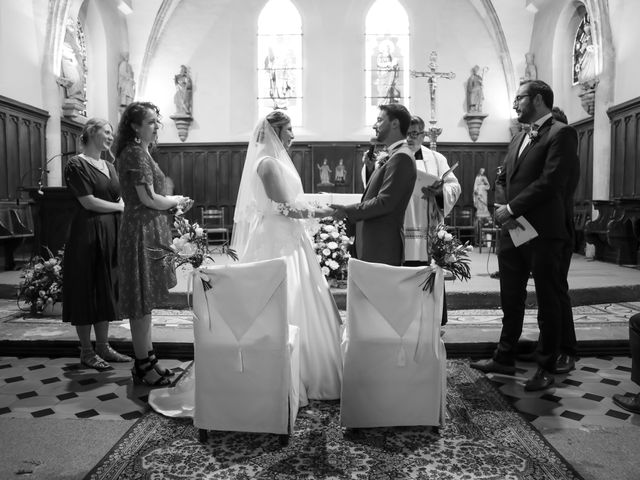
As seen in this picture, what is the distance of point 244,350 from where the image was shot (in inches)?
96.5

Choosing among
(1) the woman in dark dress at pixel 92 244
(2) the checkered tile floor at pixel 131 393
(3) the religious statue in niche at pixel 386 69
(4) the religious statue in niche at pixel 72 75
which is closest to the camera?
(2) the checkered tile floor at pixel 131 393

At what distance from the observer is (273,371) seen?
2.44m

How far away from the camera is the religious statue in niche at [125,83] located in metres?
12.9

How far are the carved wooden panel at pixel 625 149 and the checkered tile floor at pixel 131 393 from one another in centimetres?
622

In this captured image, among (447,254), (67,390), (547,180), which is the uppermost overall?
(547,180)

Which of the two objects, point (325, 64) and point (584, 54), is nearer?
point (584, 54)

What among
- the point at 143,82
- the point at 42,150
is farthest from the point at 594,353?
the point at 143,82

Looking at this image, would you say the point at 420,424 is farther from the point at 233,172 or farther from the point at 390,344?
the point at 233,172

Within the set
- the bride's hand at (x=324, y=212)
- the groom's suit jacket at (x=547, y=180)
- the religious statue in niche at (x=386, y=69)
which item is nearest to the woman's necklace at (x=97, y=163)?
the bride's hand at (x=324, y=212)

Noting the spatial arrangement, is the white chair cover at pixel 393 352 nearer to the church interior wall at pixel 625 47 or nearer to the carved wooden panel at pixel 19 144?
the carved wooden panel at pixel 19 144

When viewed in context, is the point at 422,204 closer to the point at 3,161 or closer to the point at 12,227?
the point at 12,227

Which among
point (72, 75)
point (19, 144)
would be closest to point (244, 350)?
point (19, 144)

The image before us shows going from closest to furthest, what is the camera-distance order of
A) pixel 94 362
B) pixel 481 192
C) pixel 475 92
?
1. pixel 94 362
2. pixel 481 192
3. pixel 475 92

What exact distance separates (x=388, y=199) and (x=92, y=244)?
196 cm
